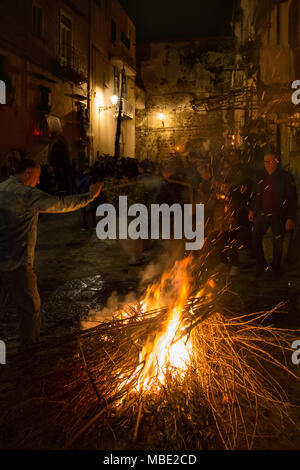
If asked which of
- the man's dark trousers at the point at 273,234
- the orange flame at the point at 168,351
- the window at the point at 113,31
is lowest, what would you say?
the orange flame at the point at 168,351

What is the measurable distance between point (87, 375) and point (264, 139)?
13.0 meters

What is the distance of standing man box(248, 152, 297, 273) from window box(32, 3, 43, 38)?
1616 cm

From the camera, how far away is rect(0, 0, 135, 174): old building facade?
1658cm

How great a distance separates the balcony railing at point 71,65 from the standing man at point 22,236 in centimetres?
1825

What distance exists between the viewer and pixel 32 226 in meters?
3.69

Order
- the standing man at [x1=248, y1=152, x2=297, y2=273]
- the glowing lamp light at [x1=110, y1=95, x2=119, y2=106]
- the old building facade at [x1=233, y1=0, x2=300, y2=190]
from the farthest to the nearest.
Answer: the glowing lamp light at [x1=110, y1=95, x2=119, y2=106]
the old building facade at [x1=233, y1=0, x2=300, y2=190]
the standing man at [x1=248, y1=152, x2=297, y2=273]

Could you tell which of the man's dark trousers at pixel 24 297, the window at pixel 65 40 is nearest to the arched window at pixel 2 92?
the window at pixel 65 40

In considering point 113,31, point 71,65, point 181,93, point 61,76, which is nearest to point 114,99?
point 113,31

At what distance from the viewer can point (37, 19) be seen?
18422 mm

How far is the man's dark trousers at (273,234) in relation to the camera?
22.2 ft

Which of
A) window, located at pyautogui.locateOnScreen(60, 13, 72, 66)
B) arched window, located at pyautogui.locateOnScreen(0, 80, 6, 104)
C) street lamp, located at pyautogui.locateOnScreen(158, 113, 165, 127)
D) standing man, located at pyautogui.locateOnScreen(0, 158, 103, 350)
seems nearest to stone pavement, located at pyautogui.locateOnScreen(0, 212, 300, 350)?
standing man, located at pyautogui.locateOnScreen(0, 158, 103, 350)

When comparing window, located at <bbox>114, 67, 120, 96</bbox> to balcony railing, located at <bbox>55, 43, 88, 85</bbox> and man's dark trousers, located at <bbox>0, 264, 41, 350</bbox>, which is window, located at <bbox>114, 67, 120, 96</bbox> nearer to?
balcony railing, located at <bbox>55, 43, 88, 85</bbox>

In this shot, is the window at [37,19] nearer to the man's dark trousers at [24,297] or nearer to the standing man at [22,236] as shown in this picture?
the standing man at [22,236]
